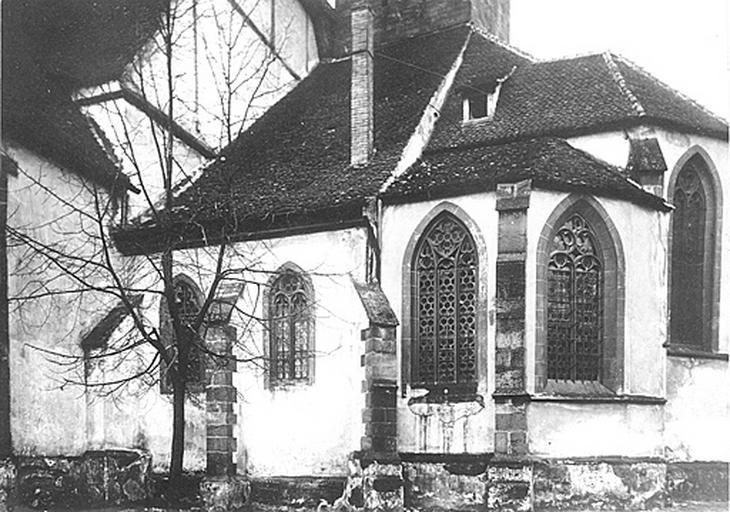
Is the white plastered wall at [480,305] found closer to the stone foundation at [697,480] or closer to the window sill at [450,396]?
the window sill at [450,396]

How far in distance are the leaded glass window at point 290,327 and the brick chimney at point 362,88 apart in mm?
2900

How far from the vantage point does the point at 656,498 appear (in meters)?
16.6

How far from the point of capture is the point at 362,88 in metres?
19.5

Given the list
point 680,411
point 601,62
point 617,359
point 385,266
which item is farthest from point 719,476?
point 601,62

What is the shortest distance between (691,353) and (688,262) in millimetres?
1763

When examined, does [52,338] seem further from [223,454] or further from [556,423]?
[556,423]

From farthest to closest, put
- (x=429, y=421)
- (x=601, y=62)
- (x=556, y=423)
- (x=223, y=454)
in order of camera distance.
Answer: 1. (x=601, y=62)
2. (x=223, y=454)
3. (x=429, y=421)
4. (x=556, y=423)

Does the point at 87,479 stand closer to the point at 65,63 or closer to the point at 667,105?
the point at 65,63

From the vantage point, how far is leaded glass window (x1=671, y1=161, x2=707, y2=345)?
1783cm

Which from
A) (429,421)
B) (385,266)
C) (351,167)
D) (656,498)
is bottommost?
(656,498)

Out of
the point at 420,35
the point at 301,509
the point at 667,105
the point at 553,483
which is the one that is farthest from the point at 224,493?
the point at 420,35

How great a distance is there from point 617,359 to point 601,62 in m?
6.91

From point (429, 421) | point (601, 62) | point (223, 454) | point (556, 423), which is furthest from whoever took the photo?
point (601, 62)

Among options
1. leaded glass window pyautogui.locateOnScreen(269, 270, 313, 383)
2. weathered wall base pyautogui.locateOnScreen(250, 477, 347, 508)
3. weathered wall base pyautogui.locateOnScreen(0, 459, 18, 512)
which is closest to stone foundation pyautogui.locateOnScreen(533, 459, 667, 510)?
weathered wall base pyautogui.locateOnScreen(250, 477, 347, 508)
